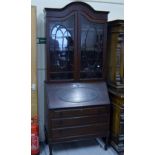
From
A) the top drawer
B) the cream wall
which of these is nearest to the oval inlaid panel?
the top drawer

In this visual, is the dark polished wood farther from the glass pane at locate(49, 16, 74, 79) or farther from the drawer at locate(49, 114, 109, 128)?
the glass pane at locate(49, 16, 74, 79)

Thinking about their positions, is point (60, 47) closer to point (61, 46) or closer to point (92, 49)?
point (61, 46)

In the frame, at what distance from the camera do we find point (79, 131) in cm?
285

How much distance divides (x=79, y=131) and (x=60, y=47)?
1.18 meters

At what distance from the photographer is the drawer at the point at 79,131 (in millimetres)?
2783

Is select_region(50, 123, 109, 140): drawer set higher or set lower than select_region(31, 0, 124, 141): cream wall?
lower

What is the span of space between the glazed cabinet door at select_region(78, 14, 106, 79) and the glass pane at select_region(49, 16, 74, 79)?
16 centimetres

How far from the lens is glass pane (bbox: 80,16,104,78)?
302 centimetres

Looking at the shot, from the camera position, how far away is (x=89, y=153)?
2.95 metres

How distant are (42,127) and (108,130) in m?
1.05

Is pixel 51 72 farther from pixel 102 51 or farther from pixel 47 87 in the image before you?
pixel 102 51

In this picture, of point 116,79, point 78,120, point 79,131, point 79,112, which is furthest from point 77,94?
point 116,79

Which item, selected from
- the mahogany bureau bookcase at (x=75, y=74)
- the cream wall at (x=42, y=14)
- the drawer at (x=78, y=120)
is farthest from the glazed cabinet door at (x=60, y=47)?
the drawer at (x=78, y=120)
